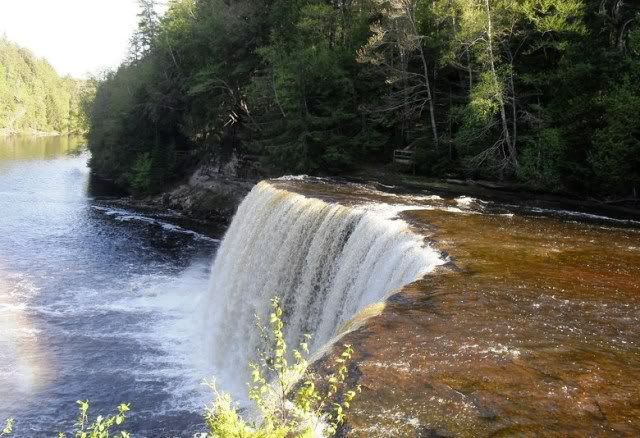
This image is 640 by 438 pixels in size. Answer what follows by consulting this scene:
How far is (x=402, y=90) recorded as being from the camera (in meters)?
28.3

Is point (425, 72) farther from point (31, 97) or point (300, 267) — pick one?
point (31, 97)

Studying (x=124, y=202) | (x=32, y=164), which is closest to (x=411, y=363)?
(x=124, y=202)

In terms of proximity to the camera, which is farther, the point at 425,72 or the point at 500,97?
the point at 425,72

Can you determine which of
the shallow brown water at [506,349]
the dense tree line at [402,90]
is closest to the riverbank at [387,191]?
the dense tree line at [402,90]

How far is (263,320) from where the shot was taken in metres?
15.9

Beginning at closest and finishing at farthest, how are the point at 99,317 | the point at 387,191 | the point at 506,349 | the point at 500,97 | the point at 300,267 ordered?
the point at 506,349 → the point at 300,267 → the point at 99,317 → the point at 387,191 → the point at 500,97

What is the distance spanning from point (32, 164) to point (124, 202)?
31.1 m

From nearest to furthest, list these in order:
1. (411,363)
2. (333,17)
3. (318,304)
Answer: (411,363) < (318,304) < (333,17)

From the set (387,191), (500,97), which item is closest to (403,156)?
(500,97)

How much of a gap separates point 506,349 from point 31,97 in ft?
528

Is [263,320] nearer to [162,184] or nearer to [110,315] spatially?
[110,315]

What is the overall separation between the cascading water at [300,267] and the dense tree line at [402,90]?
9.79 m

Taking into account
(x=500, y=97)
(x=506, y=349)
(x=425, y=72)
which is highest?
(x=425, y=72)

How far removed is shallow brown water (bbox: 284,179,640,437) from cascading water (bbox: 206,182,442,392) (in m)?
1.21
